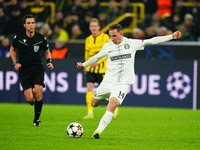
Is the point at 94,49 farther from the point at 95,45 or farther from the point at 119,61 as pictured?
the point at 119,61

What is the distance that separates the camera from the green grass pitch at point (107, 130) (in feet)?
27.6

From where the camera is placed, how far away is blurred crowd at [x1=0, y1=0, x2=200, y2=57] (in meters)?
18.6

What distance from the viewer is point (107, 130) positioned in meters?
10.6

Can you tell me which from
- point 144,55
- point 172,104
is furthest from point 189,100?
point 144,55

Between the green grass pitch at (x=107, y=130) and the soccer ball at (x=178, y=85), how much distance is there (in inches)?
28.9

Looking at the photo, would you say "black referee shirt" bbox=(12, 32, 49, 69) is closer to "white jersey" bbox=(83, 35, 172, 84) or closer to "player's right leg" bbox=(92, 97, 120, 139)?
"white jersey" bbox=(83, 35, 172, 84)

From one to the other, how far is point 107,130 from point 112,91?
4.73ft

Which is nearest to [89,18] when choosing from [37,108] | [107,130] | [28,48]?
[28,48]

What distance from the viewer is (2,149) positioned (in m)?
7.79

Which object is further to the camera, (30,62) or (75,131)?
(30,62)

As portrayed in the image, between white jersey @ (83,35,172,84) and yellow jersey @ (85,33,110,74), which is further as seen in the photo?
yellow jersey @ (85,33,110,74)

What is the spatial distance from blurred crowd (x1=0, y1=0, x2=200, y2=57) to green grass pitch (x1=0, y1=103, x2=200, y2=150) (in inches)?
145

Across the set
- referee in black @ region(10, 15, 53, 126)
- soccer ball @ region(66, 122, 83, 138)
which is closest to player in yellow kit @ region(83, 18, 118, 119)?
referee in black @ region(10, 15, 53, 126)

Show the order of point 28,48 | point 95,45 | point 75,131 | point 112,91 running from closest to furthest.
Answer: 1. point 75,131
2. point 112,91
3. point 28,48
4. point 95,45
